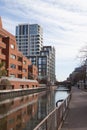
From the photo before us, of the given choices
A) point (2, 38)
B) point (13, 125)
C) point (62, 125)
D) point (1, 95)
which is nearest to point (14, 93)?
point (1, 95)

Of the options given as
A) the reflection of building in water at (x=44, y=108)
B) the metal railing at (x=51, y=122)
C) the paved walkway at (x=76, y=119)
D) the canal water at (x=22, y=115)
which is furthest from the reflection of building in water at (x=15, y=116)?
the metal railing at (x=51, y=122)

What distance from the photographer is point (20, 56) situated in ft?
417

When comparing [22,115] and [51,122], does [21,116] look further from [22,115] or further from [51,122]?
[51,122]

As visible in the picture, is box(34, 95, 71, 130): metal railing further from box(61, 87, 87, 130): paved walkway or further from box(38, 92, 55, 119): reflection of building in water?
box(38, 92, 55, 119): reflection of building in water

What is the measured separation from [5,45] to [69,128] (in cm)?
8807

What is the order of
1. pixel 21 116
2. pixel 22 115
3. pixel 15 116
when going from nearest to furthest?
pixel 15 116
pixel 21 116
pixel 22 115

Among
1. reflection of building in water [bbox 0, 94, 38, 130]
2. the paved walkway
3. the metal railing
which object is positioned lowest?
reflection of building in water [bbox 0, 94, 38, 130]

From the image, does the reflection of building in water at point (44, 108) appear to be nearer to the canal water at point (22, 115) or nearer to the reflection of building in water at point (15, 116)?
the canal water at point (22, 115)

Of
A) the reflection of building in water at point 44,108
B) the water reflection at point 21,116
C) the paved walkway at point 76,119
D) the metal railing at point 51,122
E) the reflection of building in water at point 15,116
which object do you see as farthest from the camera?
the reflection of building in water at point 44,108

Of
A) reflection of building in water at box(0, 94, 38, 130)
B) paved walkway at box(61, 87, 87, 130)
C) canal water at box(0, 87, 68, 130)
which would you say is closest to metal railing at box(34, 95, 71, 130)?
paved walkway at box(61, 87, 87, 130)

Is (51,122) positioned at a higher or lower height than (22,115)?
higher

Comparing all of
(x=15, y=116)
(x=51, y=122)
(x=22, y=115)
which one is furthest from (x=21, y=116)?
(x=51, y=122)

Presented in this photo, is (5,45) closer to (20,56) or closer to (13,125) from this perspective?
(20,56)

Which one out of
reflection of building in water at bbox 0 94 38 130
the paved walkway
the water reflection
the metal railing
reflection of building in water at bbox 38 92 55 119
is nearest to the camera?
the metal railing
